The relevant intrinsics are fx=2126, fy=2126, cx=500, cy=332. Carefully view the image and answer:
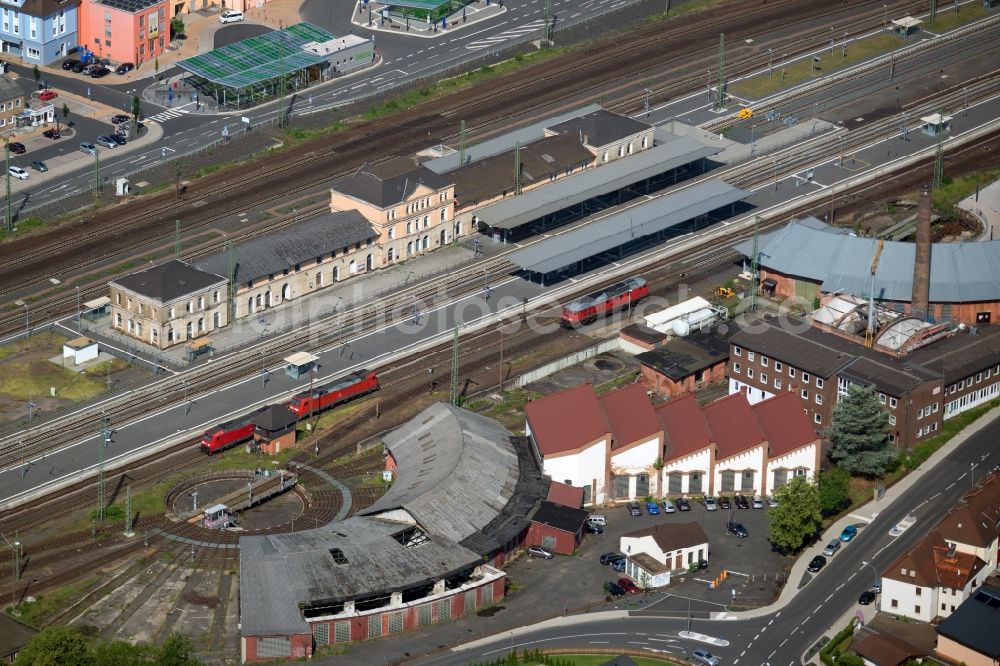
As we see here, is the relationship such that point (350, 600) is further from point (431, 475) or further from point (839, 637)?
point (839, 637)

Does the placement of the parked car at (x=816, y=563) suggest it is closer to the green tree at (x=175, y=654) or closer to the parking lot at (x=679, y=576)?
the parking lot at (x=679, y=576)

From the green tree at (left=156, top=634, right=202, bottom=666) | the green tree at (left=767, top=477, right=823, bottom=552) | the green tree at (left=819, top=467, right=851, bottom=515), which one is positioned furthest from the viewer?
the green tree at (left=819, top=467, right=851, bottom=515)

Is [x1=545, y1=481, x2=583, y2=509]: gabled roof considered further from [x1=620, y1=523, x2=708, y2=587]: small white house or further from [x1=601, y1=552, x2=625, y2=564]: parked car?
[x1=620, y1=523, x2=708, y2=587]: small white house

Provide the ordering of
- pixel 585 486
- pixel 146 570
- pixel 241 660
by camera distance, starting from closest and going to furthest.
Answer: pixel 241 660
pixel 146 570
pixel 585 486

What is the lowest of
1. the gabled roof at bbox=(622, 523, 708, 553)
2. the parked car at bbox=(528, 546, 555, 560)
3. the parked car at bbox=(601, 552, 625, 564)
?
the parked car at bbox=(528, 546, 555, 560)

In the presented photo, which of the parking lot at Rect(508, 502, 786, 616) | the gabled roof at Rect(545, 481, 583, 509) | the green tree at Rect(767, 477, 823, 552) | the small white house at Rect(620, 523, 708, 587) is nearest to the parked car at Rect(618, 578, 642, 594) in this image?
the parking lot at Rect(508, 502, 786, 616)

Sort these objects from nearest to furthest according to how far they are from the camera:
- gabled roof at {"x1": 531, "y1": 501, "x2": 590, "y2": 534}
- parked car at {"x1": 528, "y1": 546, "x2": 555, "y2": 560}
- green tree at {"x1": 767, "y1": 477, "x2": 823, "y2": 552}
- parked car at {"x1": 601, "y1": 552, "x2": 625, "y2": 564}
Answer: green tree at {"x1": 767, "y1": 477, "x2": 823, "y2": 552} → parked car at {"x1": 601, "y1": 552, "x2": 625, "y2": 564} → parked car at {"x1": 528, "y1": 546, "x2": 555, "y2": 560} → gabled roof at {"x1": 531, "y1": 501, "x2": 590, "y2": 534}

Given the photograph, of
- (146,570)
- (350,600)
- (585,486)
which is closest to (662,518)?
(585,486)
